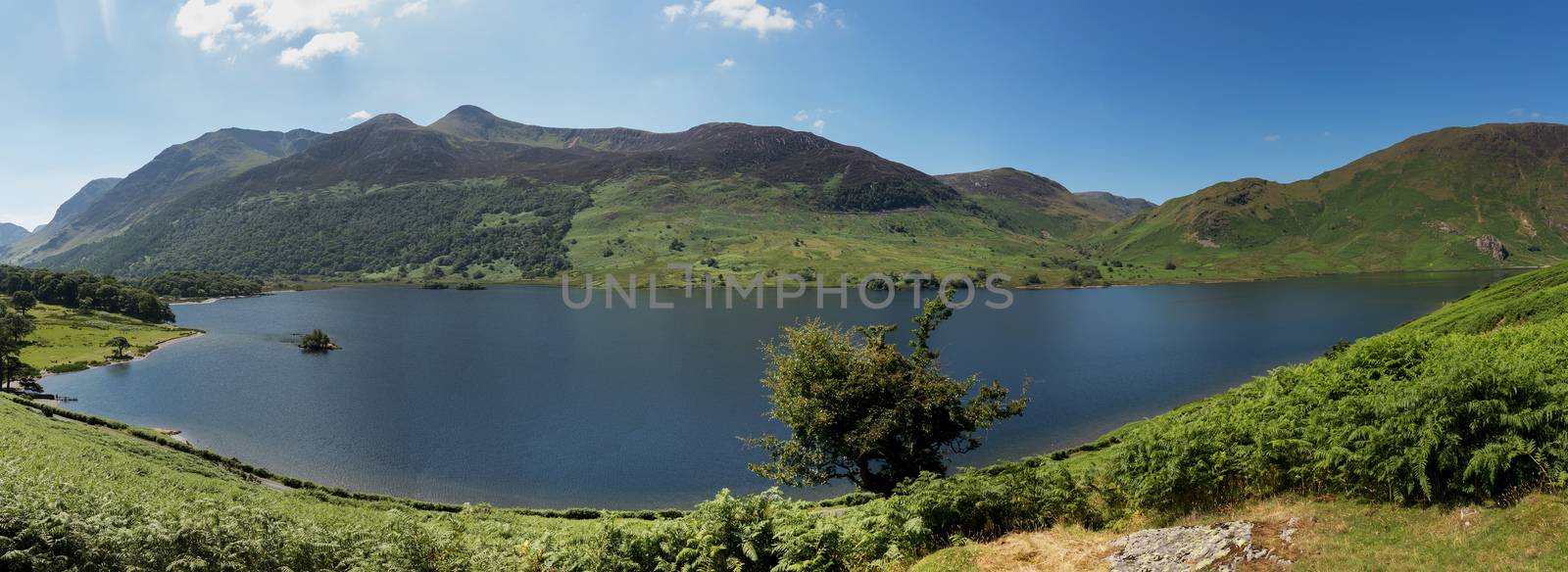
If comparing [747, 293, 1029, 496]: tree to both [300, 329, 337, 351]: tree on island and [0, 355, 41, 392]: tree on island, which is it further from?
[300, 329, 337, 351]: tree on island

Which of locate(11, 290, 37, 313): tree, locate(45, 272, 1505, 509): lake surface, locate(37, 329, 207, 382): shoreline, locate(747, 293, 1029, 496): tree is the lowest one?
locate(45, 272, 1505, 509): lake surface

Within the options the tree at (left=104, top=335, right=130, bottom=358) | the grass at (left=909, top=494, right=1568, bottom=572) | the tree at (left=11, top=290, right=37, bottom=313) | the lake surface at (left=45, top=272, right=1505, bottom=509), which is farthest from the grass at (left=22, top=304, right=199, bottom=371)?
the grass at (left=909, top=494, right=1568, bottom=572)

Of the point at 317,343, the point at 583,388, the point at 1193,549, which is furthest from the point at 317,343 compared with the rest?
the point at 1193,549

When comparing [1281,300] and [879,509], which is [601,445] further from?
[1281,300]

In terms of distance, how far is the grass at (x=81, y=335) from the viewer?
113 metres

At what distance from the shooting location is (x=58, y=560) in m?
13.8

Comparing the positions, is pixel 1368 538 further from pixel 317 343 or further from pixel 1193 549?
pixel 317 343

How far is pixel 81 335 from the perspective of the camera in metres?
131

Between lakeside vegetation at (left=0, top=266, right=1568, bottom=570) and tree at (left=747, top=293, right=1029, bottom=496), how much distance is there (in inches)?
560

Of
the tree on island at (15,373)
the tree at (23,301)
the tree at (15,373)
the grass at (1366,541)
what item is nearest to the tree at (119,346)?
the tree at (15,373)

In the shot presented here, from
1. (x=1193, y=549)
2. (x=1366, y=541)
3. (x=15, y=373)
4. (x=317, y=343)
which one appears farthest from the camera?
(x=317, y=343)

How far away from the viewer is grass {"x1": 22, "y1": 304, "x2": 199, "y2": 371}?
11262 cm

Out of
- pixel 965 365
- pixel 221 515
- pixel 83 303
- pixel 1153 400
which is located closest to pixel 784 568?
pixel 221 515

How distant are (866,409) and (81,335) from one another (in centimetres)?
17347
